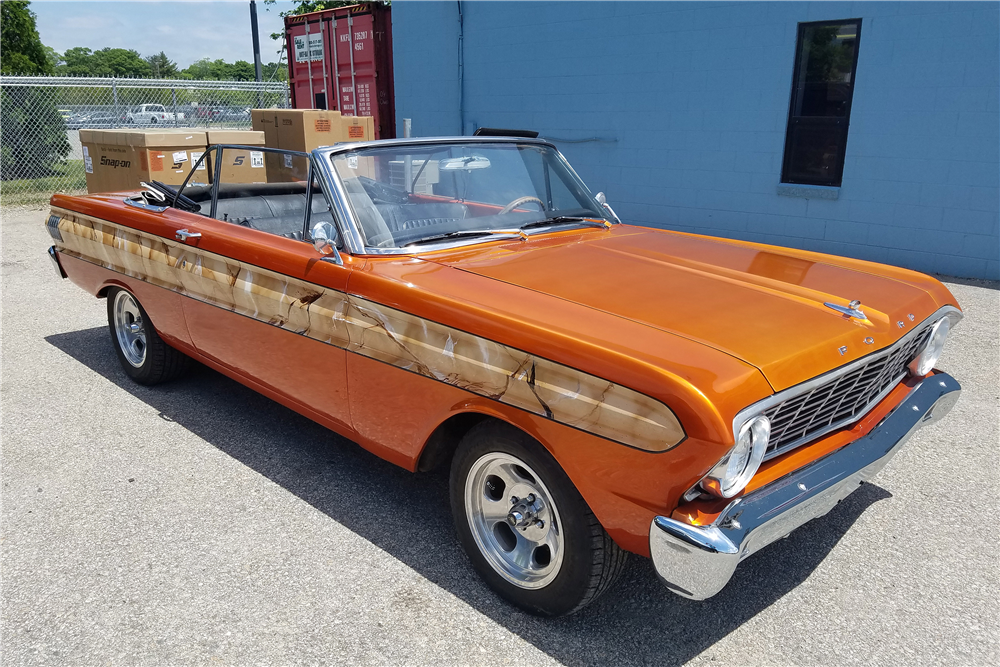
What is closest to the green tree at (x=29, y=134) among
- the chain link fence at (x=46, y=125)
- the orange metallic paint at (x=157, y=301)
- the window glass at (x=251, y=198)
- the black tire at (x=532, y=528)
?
the chain link fence at (x=46, y=125)

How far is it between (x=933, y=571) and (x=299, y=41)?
13.8m

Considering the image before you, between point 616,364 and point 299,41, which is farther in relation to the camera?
point 299,41

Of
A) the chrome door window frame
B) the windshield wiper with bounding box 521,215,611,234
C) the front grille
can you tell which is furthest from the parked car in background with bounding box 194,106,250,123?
the front grille

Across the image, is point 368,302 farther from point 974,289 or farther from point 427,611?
point 974,289

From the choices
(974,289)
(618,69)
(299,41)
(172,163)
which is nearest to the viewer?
(974,289)

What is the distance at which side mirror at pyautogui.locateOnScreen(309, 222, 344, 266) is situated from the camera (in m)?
3.14

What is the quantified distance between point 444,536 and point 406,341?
92cm

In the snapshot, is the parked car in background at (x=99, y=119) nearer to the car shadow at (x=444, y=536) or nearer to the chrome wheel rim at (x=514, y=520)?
the car shadow at (x=444, y=536)

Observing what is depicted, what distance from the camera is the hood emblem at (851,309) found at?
279cm

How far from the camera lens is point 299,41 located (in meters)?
14.1

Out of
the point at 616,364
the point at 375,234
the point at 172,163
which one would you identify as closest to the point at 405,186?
the point at 375,234

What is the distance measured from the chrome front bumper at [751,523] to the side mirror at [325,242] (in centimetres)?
173

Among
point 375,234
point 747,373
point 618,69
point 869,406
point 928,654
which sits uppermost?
point 618,69

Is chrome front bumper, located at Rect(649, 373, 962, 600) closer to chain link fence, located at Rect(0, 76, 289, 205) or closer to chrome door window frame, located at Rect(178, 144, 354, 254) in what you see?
chrome door window frame, located at Rect(178, 144, 354, 254)
